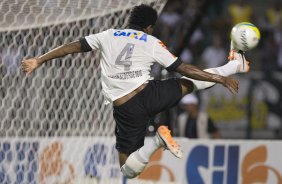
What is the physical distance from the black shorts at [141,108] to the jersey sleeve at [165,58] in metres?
0.34

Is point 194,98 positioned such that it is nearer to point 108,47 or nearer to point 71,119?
point 71,119

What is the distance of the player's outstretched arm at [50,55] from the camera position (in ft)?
23.4

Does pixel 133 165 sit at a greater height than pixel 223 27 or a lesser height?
greater

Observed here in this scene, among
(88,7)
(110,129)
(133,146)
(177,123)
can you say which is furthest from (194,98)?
(133,146)

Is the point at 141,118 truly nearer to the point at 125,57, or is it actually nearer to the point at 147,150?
the point at 147,150

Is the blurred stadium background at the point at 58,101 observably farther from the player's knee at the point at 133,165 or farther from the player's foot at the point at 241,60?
the player's knee at the point at 133,165

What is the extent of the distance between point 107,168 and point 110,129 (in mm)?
500

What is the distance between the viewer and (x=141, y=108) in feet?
24.1

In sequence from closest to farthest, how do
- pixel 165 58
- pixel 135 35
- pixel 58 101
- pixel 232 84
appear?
1. pixel 232 84
2. pixel 165 58
3. pixel 135 35
4. pixel 58 101

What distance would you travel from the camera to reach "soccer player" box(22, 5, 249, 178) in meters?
7.18

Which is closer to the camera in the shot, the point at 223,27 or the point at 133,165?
the point at 133,165

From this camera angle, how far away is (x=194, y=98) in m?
11.8

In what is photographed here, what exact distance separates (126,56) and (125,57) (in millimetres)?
12

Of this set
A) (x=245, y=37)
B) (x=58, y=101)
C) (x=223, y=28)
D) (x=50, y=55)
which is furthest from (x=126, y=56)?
(x=223, y=28)
